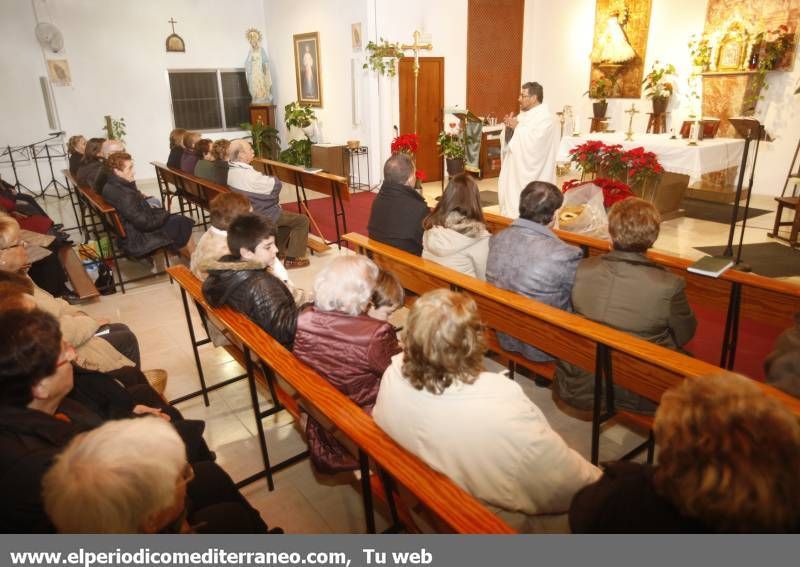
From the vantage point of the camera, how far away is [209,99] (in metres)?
11.1

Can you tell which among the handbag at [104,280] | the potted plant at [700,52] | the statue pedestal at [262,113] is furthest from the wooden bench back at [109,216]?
the potted plant at [700,52]

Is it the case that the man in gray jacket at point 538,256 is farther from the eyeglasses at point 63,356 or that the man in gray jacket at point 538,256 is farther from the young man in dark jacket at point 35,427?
the eyeglasses at point 63,356

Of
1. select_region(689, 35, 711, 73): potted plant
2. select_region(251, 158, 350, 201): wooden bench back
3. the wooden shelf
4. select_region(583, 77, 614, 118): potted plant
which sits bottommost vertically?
select_region(251, 158, 350, 201): wooden bench back

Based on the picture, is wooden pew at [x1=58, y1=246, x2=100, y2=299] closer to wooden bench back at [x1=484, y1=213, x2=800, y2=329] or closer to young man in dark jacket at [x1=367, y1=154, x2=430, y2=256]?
young man in dark jacket at [x1=367, y1=154, x2=430, y2=256]

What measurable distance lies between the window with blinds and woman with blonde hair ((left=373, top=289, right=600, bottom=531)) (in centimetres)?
1096

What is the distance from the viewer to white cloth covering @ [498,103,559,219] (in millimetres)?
5953

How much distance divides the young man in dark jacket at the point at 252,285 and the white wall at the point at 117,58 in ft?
30.7

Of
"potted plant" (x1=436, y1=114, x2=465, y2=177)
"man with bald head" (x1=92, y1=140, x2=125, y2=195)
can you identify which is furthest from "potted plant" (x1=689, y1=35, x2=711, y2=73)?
"man with bald head" (x1=92, y1=140, x2=125, y2=195)

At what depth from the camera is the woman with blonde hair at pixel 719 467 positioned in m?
0.93

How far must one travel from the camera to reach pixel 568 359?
232cm

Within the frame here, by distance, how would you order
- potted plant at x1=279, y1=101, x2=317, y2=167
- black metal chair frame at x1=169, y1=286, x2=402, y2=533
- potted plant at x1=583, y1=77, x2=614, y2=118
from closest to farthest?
black metal chair frame at x1=169, y1=286, x2=402, y2=533
potted plant at x1=583, y1=77, x2=614, y2=118
potted plant at x1=279, y1=101, x2=317, y2=167

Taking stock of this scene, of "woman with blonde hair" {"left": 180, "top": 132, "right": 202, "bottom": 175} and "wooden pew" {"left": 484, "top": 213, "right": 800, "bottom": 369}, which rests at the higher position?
"woman with blonde hair" {"left": 180, "top": 132, "right": 202, "bottom": 175}
